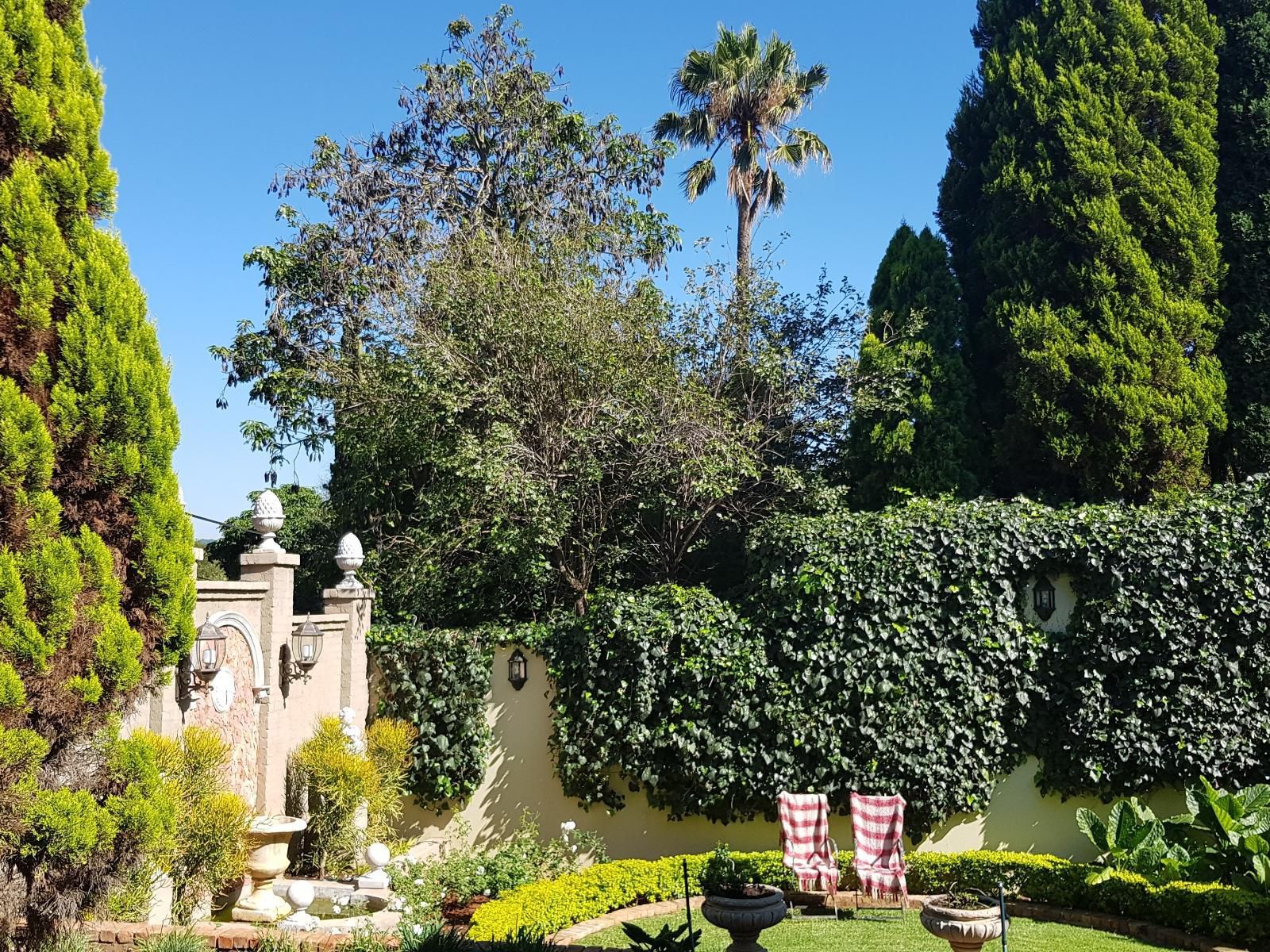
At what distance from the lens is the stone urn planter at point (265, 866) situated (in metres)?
6.65

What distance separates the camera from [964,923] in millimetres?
5887

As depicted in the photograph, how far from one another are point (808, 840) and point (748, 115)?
A: 10.8 metres

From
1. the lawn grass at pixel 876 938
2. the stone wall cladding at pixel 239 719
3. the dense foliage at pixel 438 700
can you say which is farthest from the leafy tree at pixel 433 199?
the lawn grass at pixel 876 938

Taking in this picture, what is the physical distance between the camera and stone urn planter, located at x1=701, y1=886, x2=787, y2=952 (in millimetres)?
5746

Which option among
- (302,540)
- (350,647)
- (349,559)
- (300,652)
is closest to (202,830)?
(300,652)

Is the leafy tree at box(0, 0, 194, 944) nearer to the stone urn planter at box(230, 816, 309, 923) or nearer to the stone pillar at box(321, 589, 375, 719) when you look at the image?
the stone urn planter at box(230, 816, 309, 923)

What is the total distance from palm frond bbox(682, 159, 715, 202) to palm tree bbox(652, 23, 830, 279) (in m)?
0.01

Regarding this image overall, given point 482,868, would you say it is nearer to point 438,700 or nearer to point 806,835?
point 438,700

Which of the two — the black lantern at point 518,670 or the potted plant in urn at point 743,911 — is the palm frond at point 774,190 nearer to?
the black lantern at point 518,670

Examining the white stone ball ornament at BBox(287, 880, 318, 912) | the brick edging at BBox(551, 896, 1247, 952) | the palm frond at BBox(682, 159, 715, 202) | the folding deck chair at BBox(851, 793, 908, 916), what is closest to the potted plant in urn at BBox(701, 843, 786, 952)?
the brick edging at BBox(551, 896, 1247, 952)

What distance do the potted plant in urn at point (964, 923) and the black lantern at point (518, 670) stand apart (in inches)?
172

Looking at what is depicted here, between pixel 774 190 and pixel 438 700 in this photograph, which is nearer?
pixel 438 700

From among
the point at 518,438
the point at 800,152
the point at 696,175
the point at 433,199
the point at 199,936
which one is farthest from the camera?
the point at 696,175

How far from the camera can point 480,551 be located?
1020cm
